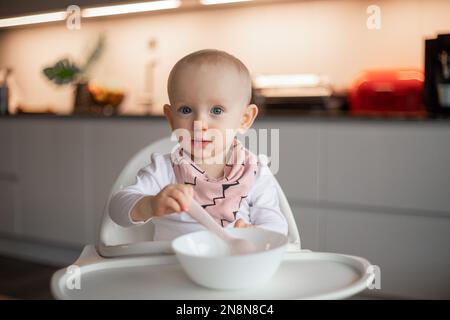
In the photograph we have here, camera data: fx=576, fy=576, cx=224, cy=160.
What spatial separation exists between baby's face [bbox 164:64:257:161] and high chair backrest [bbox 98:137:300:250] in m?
0.30

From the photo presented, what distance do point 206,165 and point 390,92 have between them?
5.22 feet

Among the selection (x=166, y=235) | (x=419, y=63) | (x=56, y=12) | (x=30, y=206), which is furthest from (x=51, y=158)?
(x=166, y=235)

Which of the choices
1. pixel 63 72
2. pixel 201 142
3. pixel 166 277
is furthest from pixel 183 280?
pixel 63 72

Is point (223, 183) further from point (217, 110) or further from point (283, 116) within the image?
point (283, 116)

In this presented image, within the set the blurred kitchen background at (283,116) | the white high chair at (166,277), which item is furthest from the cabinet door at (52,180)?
the white high chair at (166,277)

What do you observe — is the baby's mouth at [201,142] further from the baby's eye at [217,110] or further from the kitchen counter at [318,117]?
the kitchen counter at [318,117]

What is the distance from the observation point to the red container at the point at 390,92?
2197mm

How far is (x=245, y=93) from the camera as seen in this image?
2.30 ft

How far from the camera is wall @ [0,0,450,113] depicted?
2480 millimetres

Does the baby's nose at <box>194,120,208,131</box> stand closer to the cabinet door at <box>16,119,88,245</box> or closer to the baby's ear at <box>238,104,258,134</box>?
the baby's ear at <box>238,104,258,134</box>

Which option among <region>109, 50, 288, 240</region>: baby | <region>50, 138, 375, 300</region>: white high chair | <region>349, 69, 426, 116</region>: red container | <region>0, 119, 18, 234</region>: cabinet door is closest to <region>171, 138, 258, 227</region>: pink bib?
<region>109, 50, 288, 240</region>: baby

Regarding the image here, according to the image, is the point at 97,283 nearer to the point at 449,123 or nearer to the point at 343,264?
the point at 343,264

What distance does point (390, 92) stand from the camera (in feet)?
7.29
